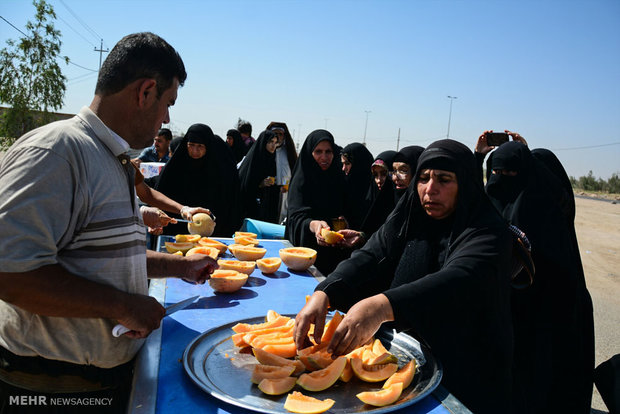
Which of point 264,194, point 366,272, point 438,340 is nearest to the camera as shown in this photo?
point 438,340

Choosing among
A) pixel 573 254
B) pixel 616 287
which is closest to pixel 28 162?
pixel 573 254

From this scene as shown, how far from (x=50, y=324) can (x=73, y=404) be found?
0.33 metres

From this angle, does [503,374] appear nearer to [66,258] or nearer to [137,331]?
[137,331]

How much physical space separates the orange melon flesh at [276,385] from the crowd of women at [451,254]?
0.68 feet

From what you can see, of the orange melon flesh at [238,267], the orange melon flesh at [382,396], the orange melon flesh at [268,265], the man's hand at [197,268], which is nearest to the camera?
the orange melon flesh at [382,396]

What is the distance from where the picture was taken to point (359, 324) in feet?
5.10

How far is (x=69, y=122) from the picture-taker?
138 cm

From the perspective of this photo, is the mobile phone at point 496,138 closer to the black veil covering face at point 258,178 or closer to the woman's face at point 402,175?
the woman's face at point 402,175

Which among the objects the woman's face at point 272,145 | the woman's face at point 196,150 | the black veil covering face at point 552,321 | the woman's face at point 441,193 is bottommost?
the black veil covering face at point 552,321

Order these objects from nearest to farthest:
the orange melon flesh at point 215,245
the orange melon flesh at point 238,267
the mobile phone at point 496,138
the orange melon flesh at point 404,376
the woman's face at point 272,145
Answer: the orange melon flesh at point 404,376 < the orange melon flesh at point 238,267 < the orange melon flesh at point 215,245 < the mobile phone at point 496,138 < the woman's face at point 272,145

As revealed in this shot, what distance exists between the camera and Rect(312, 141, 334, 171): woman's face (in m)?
4.54

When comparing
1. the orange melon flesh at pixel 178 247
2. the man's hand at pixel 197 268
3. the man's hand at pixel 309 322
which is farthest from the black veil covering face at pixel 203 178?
the man's hand at pixel 309 322

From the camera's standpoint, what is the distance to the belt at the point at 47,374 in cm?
142

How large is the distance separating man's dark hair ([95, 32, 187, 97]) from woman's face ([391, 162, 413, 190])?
2966mm
